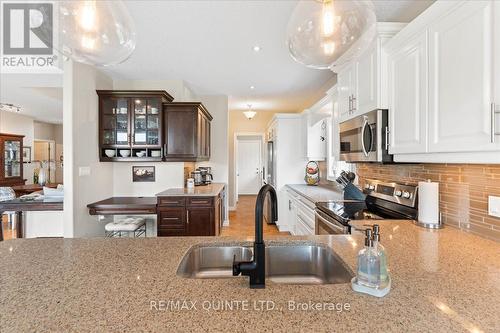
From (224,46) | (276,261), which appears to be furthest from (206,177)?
(276,261)

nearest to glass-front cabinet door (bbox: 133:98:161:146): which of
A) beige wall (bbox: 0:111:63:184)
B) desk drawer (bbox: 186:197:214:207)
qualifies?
desk drawer (bbox: 186:197:214:207)

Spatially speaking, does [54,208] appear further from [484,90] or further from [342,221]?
[484,90]

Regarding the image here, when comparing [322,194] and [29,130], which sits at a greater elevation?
[29,130]

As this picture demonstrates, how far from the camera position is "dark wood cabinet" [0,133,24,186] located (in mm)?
6352

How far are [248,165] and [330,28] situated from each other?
8.30m

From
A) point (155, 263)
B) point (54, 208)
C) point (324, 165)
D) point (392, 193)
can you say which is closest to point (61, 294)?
point (155, 263)

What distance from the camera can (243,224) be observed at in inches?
213

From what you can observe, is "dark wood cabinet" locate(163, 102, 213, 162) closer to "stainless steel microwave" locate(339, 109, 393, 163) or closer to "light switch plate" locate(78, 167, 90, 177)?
"light switch plate" locate(78, 167, 90, 177)

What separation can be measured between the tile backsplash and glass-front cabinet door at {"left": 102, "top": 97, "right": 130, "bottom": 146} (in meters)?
3.63

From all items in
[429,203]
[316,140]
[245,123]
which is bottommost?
[429,203]

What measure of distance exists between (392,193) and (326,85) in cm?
303

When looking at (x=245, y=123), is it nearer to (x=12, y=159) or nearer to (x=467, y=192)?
(x=12, y=159)

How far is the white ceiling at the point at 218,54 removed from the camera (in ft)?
7.58

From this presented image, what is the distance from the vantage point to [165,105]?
3.96 meters
